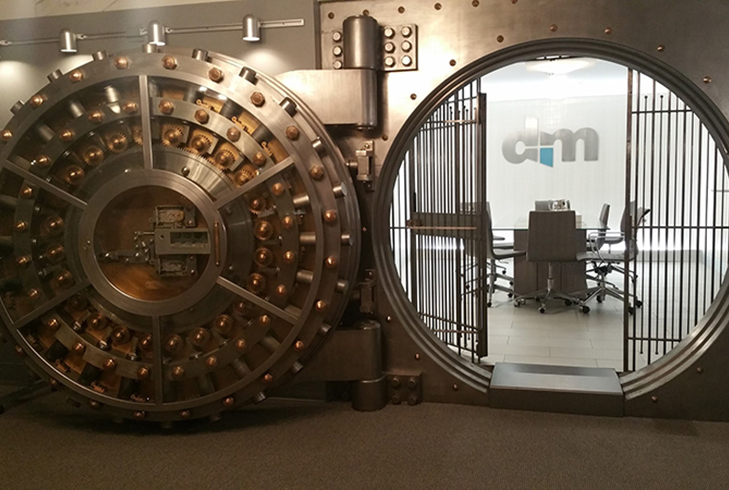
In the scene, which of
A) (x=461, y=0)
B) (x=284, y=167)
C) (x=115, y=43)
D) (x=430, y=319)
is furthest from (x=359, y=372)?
(x=115, y=43)

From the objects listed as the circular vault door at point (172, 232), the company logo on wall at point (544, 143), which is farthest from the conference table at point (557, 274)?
the circular vault door at point (172, 232)

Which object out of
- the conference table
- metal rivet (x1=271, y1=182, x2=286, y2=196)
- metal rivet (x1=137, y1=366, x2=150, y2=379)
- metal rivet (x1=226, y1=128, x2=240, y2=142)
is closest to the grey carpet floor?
metal rivet (x1=137, y1=366, x2=150, y2=379)

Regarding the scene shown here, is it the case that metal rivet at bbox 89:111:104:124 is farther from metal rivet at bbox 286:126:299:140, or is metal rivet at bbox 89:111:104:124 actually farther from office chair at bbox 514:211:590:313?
office chair at bbox 514:211:590:313

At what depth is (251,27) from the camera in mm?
3258

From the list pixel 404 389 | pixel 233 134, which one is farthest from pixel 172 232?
pixel 404 389

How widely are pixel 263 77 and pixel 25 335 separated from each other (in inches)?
67.0

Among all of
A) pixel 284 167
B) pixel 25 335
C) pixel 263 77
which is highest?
pixel 263 77

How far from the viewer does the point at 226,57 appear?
122 inches

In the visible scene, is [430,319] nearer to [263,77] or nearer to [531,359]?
[531,359]

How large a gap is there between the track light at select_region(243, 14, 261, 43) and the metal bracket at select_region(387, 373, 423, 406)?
186cm

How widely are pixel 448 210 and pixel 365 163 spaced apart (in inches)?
48.7

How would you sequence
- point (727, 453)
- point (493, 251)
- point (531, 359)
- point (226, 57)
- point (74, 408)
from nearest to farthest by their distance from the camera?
point (727, 453) → point (226, 57) → point (74, 408) → point (531, 359) → point (493, 251)

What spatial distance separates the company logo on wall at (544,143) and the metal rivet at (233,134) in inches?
287

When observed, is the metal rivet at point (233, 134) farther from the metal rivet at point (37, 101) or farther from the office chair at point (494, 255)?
the office chair at point (494, 255)
